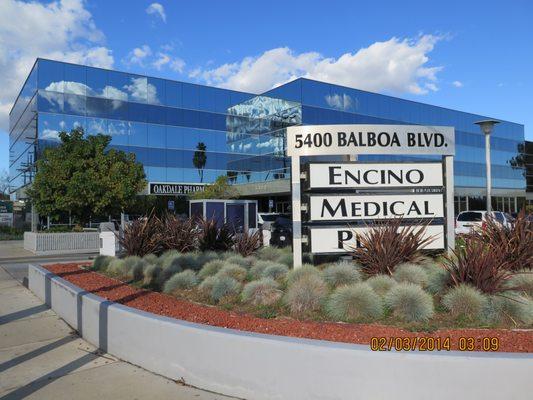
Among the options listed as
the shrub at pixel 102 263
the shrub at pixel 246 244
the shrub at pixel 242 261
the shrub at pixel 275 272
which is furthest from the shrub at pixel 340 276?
the shrub at pixel 102 263

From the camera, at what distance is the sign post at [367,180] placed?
30.4ft

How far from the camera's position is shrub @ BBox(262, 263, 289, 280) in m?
8.51

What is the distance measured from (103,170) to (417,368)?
2261 cm

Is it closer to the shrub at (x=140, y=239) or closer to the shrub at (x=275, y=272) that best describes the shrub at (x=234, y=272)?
the shrub at (x=275, y=272)

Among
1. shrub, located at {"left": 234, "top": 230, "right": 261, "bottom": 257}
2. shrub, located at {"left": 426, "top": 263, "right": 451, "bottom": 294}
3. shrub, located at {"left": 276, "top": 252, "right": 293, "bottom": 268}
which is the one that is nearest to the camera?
shrub, located at {"left": 426, "top": 263, "right": 451, "bottom": 294}

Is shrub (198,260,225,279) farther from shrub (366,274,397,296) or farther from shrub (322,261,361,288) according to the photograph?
shrub (366,274,397,296)

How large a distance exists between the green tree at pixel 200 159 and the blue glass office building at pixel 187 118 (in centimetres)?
14

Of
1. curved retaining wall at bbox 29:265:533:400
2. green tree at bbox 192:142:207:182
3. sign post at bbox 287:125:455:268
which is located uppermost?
green tree at bbox 192:142:207:182

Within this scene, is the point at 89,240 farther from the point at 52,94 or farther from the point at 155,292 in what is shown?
the point at 52,94

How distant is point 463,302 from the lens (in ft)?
20.5

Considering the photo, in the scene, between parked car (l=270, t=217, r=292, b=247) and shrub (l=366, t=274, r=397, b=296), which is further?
parked car (l=270, t=217, r=292, b=247)

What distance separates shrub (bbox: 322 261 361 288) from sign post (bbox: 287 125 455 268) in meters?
1.20

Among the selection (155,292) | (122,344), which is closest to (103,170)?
(155,292)

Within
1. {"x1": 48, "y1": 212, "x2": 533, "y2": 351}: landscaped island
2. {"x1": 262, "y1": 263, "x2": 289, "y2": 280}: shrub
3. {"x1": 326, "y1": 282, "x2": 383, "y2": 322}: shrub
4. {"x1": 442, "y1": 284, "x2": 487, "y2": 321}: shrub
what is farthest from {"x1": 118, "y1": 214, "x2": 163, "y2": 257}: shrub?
{"x1": 442, "y1": 284, "x2": 487, "y2": 321}: shrub
